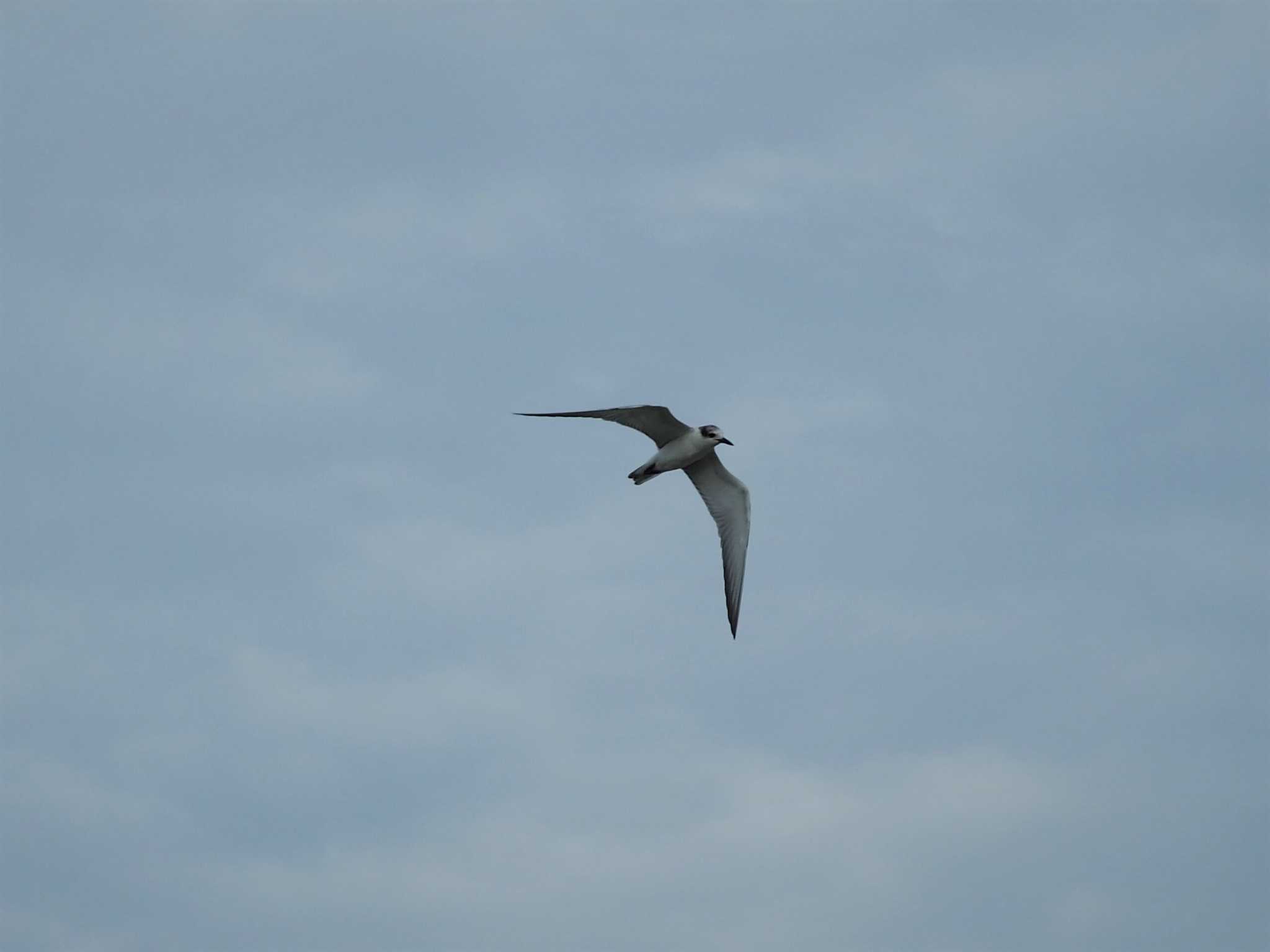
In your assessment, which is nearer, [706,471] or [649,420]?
[649,420]

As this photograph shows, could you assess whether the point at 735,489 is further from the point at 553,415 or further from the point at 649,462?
the point at 553,415

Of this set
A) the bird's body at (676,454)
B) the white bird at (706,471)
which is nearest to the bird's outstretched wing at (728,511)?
the white bird at (706,471)

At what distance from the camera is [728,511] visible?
39062 mm

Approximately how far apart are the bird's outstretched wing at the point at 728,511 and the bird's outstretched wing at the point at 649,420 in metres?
2.16

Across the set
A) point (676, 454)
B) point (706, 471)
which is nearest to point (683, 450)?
point (676, 454)

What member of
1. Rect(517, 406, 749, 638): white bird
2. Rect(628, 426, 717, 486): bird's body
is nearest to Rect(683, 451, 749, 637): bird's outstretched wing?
Rect(517, 406, 749, 638): white bird

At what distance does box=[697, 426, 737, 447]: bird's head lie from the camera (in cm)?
3609

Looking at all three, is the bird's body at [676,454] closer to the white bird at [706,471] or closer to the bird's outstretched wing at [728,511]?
the white bird at [706,471]

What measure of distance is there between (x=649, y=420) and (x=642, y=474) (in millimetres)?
1769

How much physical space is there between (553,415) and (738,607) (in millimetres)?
9589

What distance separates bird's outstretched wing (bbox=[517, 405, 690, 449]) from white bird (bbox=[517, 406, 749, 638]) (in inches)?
0.7

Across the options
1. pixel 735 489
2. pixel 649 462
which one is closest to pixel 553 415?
pixel 649 462

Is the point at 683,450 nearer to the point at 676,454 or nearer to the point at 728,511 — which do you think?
the point at 676,454

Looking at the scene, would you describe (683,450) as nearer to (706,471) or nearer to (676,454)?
(676,454)
